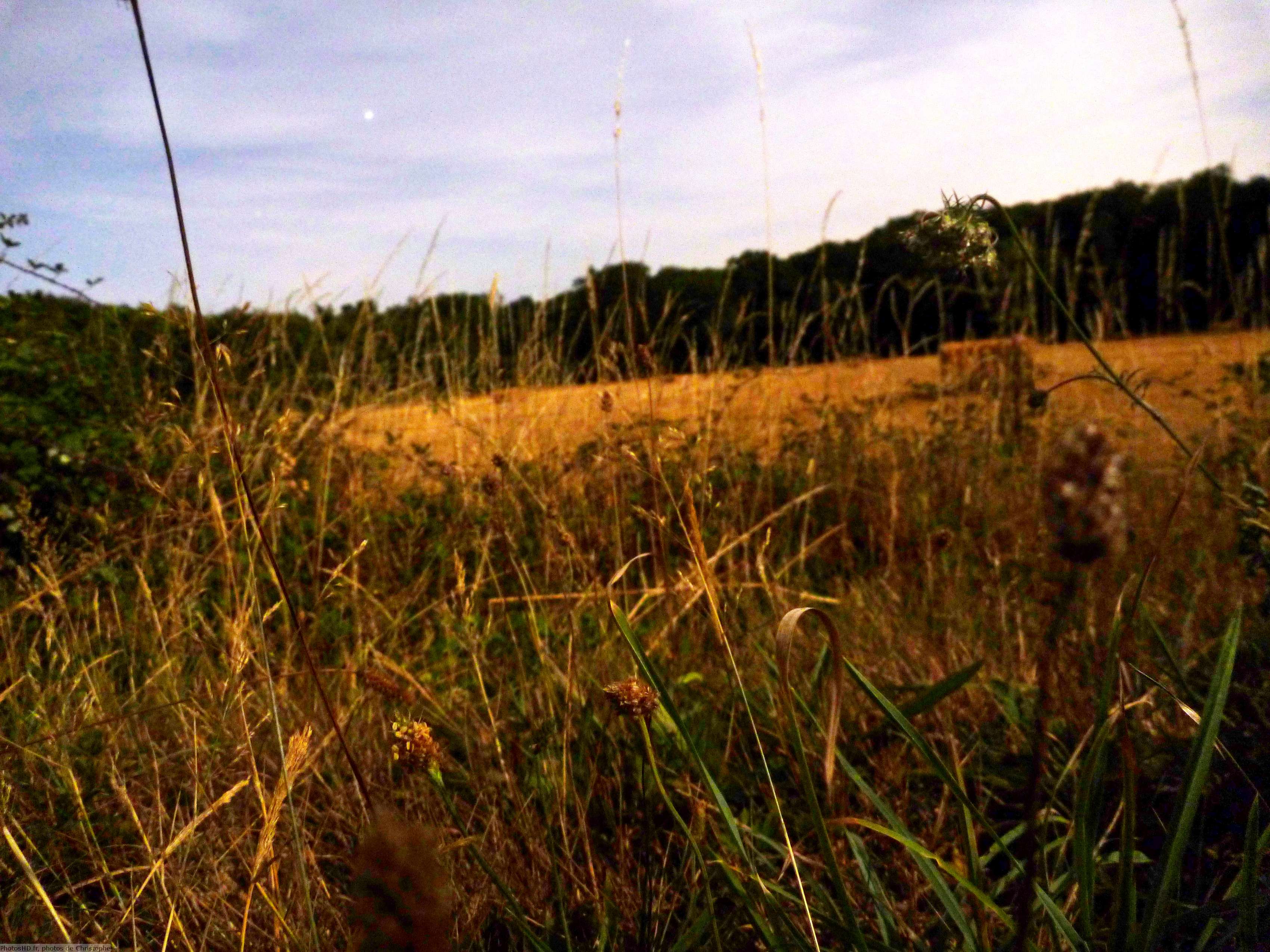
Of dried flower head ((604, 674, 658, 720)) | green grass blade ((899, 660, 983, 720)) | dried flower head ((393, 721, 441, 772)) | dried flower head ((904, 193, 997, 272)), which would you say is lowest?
green grass blade ((899, 660, 983, 720))

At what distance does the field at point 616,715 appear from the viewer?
1091 millimetres

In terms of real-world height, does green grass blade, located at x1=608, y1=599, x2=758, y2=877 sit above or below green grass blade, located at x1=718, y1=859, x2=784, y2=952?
above

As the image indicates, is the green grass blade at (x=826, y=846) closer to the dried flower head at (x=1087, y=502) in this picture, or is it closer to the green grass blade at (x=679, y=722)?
the green grass blade at (x=679, y=722)

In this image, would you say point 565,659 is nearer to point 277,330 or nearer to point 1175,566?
point 1175,566

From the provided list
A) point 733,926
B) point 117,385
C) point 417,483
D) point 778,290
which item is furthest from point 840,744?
point 778,290

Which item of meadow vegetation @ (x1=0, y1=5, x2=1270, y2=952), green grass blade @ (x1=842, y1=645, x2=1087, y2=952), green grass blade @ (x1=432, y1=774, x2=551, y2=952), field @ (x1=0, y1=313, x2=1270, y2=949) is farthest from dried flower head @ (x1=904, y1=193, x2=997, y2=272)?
green grass blade @ (x1=432, y1=774, x2=551, y2=952)

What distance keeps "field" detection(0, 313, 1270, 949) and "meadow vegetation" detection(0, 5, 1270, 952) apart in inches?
0.5

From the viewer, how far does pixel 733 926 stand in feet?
4.10

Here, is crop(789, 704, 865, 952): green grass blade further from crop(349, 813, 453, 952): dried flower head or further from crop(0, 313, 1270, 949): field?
crop(349, 813, 453, 952): dried flower head

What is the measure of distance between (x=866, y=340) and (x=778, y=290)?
480 centimetres

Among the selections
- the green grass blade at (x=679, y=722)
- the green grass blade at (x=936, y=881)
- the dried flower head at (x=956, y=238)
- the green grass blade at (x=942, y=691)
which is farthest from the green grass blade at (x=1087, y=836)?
the dried flower head at (x=956, y=238)

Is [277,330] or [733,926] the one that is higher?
[277,330]

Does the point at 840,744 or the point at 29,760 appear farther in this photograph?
the point at 840,744

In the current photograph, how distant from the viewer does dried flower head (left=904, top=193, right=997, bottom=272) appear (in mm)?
1173
